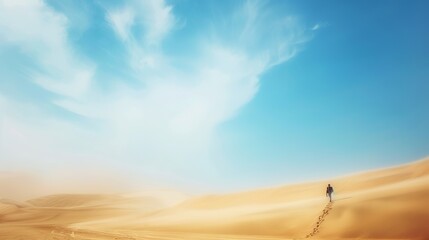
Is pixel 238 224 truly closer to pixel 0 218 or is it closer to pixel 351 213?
pixel 351 213

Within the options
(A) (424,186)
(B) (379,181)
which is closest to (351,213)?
(A) (424,186)

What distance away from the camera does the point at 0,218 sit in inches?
1911

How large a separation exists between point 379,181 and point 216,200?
23.8 meters

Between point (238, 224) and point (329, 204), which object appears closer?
point (329, 204)

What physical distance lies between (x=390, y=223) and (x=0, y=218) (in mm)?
49791

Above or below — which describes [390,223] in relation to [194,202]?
below

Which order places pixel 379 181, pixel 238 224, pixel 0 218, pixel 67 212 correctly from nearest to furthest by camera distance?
1. pixel 238 224
2. pixel 379 181
3. pixel 0 218
4. pixel 67 212

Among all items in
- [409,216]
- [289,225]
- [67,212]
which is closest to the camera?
[409,216]

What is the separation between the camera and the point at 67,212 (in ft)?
183

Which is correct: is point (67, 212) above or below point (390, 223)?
above

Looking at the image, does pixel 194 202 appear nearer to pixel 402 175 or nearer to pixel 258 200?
pixel 258 200

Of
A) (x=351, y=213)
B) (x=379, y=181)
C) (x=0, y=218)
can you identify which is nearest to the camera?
(x=351, y=213)

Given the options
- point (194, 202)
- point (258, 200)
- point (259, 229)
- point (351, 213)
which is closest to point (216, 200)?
point (194, 202)

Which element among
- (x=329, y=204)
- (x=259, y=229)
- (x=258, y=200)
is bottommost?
(x=259, y=229)
